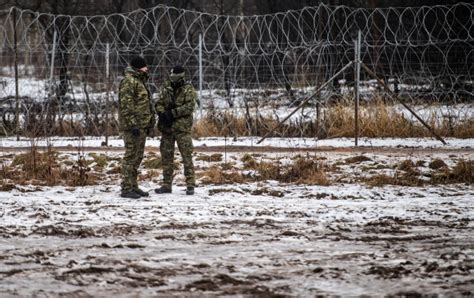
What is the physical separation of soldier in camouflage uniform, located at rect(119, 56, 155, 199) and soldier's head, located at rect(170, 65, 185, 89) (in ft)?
1.06

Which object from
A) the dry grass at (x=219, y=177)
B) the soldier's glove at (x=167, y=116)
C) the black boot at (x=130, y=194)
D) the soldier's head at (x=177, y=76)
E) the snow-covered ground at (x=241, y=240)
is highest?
the soldier's head at (x=177, y=76)

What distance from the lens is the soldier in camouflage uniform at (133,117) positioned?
832 cm

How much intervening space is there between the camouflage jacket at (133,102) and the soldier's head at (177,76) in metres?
0.37

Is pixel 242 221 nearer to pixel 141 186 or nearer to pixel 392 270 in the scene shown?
pixel 392 270

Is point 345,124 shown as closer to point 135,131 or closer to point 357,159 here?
point 357,159

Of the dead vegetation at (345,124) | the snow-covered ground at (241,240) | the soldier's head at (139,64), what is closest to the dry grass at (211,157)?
the snow-covered ground at (241,240)

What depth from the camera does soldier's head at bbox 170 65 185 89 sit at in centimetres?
857

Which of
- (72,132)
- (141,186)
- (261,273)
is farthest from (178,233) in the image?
(72,132)

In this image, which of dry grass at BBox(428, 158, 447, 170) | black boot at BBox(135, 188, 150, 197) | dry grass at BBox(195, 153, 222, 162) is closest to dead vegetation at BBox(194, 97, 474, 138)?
dry grass at BBox(195, 153, 222, 162)

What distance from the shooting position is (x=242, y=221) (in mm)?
6973

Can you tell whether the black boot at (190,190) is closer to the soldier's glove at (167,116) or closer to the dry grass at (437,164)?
the soldier's glove at (167,116)

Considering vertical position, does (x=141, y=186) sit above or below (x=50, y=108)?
below

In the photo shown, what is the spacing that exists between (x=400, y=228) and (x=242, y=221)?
1477mm

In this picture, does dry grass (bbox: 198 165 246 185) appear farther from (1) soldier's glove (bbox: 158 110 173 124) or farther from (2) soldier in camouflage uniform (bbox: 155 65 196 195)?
(1) soldier's glove (bbox: 158 110 173 124)
